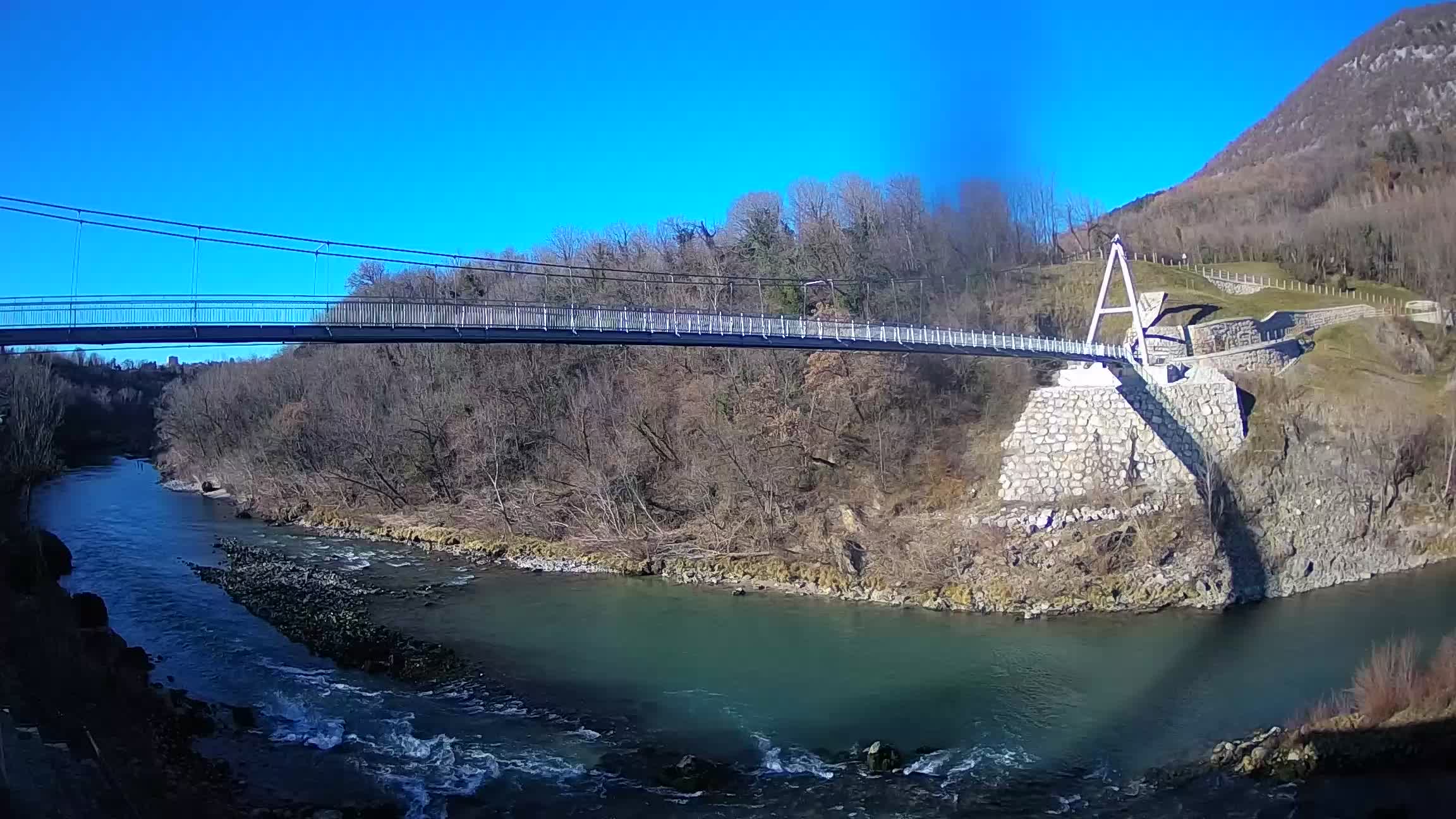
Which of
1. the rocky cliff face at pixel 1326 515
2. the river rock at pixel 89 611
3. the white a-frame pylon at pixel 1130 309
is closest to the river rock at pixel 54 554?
the river rock at pixel 89 611

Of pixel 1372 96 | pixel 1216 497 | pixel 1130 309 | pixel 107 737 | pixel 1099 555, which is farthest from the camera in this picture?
pixel 1372 96

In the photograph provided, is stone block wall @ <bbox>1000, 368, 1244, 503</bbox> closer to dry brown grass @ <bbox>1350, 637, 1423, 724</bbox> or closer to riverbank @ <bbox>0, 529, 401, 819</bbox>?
dry brown grass @ <bbox>1350, 637, 1423, 724</bbox>

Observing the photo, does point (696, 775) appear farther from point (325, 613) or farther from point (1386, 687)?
point (325, 613)

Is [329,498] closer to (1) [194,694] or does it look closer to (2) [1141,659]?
(1) [194,694]

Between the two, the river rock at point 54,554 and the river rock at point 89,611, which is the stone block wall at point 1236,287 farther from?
the river rock at point 54,554

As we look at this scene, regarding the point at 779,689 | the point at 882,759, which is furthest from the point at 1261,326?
the point at 882,759

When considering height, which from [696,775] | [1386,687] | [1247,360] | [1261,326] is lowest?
[696,775]
